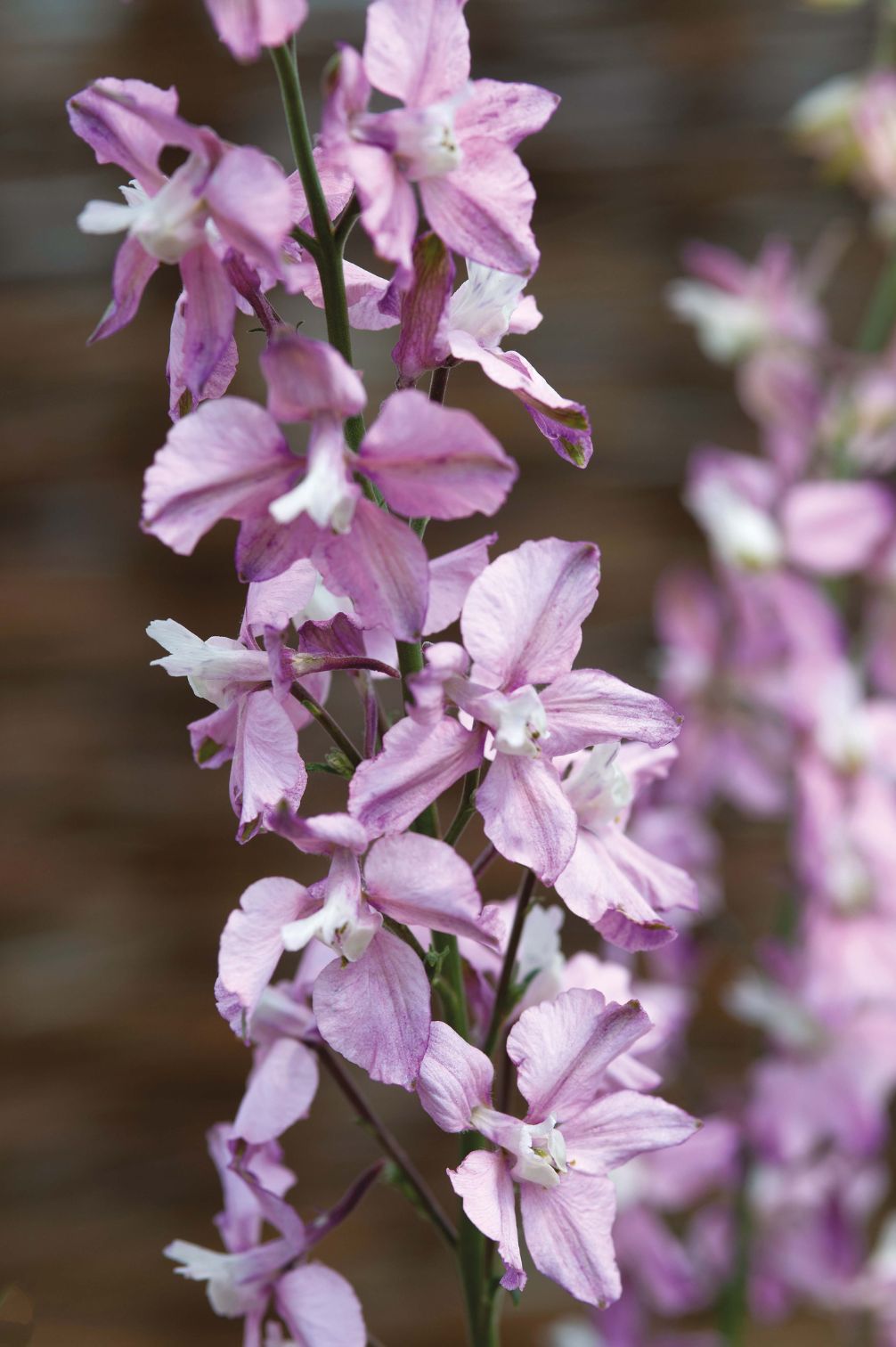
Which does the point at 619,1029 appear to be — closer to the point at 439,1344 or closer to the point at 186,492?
the point at 186,492

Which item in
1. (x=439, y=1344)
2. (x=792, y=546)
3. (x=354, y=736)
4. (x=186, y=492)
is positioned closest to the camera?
(x=186, y=492)

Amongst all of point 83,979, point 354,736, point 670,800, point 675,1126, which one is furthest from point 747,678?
point 83,979

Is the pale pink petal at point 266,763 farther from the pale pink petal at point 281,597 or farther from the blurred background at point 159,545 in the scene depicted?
the blurred background at point 159,545

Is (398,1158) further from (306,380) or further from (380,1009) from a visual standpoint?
(306,380)

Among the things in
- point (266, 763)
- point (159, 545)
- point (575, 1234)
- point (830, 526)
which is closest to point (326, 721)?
point (266, 763)

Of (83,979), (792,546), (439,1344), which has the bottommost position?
(439,1344)

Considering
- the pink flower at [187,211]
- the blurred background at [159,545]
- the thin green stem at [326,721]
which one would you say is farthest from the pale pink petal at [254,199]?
the blurred background at [159,545]

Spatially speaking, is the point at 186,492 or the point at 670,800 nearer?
the point at 186,492
